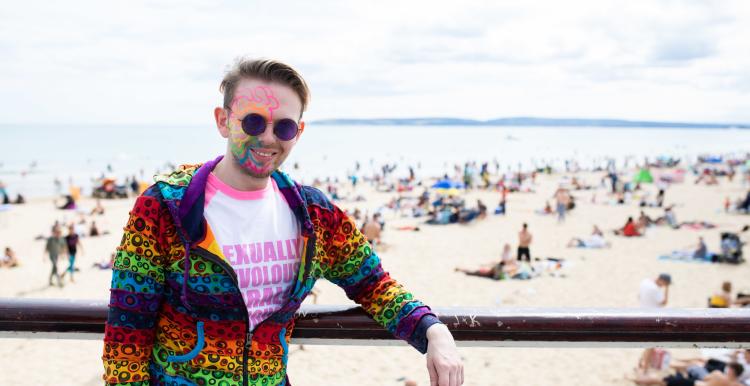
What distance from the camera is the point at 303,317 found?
176 centimetres

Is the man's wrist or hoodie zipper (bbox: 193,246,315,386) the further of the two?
the man's wrist

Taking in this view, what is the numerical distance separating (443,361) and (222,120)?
2.95 feet

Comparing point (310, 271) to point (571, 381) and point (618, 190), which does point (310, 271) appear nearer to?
point (571, 381)

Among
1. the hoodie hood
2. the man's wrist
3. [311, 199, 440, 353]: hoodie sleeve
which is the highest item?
the hoodie hood

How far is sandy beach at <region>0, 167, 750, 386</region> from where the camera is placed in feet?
26.6

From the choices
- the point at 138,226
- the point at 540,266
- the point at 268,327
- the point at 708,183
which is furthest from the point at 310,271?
the point at 708,183

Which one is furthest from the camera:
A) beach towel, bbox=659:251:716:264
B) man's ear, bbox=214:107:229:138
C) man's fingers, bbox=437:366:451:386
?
beach towel, bbox=659:251:716:264

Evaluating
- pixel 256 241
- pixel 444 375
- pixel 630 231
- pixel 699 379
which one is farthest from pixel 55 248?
pixel 630 231

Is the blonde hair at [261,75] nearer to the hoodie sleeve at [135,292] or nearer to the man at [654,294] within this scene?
the hoodie sleeve at [135,292]

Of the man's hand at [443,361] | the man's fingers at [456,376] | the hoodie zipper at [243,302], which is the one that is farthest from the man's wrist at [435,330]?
the hoodie zipper at [243,302]

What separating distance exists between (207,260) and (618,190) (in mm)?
32193

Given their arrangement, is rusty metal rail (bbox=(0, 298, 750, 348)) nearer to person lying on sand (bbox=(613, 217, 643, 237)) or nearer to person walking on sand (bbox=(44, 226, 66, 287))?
person walking on sand (bbox=(44, 226, 66, 287))

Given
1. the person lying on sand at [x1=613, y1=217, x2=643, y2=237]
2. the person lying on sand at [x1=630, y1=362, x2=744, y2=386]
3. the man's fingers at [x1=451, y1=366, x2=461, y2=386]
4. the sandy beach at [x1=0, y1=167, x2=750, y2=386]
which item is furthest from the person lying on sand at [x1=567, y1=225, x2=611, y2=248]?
the man's fingers at [x1=451, y1=366, x2=461, y2=386]

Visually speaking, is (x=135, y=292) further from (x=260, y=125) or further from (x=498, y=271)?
(x=498, y=271)
